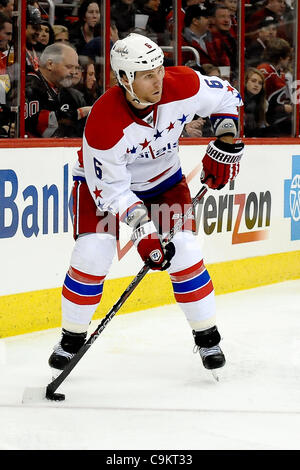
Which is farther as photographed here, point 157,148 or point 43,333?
point 43,333

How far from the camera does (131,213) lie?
10.7 ft

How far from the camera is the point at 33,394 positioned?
3375mm

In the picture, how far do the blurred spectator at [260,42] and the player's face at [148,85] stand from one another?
2682 mm

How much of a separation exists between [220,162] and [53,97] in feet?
4.25

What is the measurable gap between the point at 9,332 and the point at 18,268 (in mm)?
276

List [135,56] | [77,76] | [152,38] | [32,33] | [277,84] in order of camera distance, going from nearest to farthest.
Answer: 1. [135,56]
2. [32,33]
3. [77,76]
4. [152,38]
5. [277,84]

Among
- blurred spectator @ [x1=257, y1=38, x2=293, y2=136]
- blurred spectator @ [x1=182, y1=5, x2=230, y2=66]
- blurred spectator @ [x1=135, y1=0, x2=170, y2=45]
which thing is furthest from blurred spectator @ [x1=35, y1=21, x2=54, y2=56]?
Result: blurred spectator @ [x1=257, y1=38, x2=293, y2=136]

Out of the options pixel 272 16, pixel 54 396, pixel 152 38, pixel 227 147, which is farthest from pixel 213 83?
pixel 272 16

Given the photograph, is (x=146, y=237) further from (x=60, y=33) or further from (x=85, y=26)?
(x=85, y=26)

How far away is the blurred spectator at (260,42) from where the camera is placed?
5871 millimetres

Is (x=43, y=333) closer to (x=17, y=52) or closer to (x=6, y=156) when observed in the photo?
(x=6, y=156)

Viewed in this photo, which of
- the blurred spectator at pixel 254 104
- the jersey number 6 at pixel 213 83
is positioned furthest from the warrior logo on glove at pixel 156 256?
the blurred spectator at pixel 254 104

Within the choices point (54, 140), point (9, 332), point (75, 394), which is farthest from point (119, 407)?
point (54, 140)
